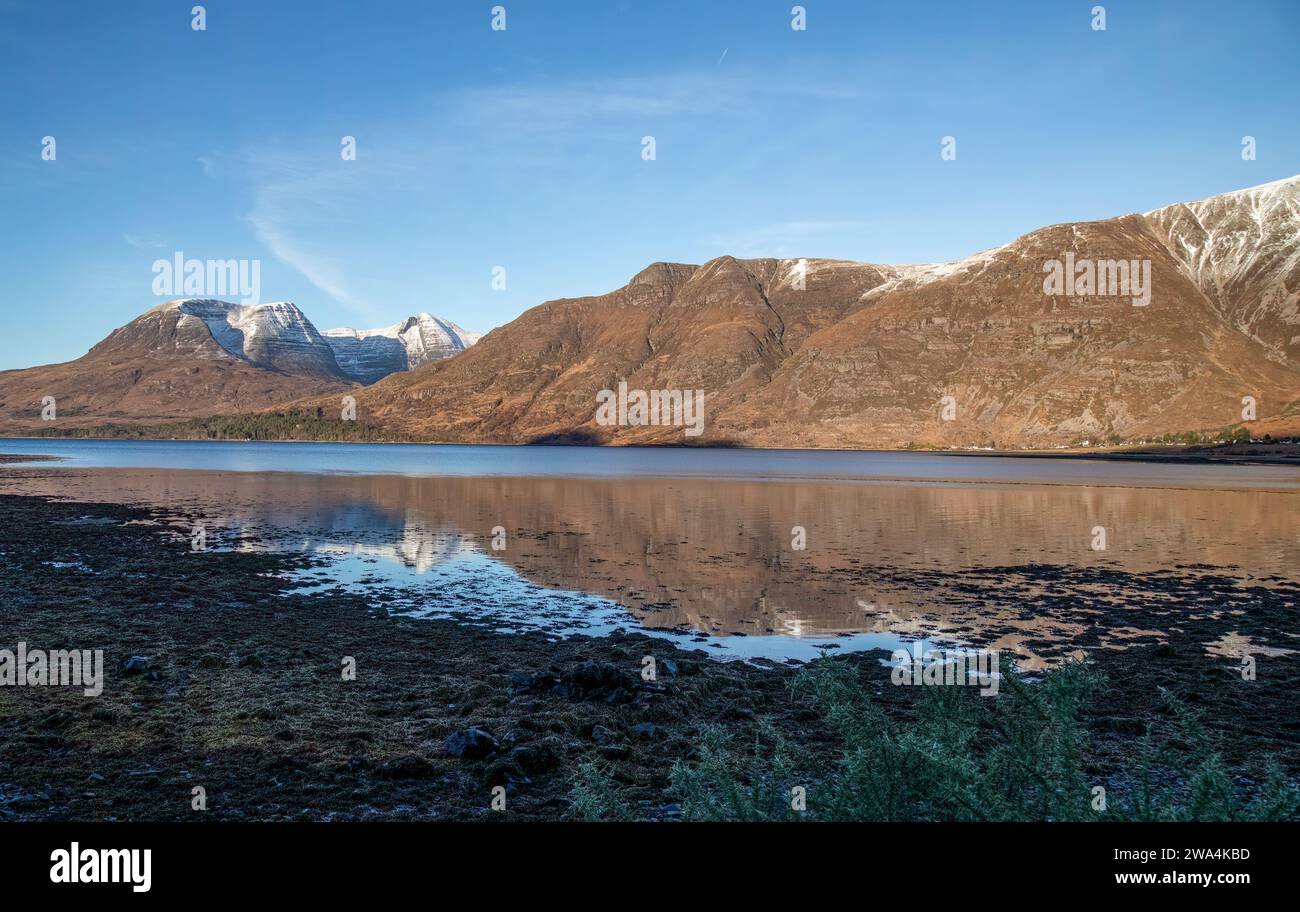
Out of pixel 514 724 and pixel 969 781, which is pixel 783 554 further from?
pixel 969 781

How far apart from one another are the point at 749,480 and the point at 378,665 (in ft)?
253

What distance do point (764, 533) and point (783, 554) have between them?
7.54 metres

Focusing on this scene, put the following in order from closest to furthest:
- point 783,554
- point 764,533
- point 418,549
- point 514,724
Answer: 1. point 514,724
2. point 783,554
3. point 418,549
4. point 764,533

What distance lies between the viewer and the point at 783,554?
117 ft

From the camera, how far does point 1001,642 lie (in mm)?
20203

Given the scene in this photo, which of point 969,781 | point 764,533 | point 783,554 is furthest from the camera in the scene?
point 764,533

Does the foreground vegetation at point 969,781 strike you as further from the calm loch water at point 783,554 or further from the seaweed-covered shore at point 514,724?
the calm loch water at point 783,554

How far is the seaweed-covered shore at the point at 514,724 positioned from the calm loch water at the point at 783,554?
8.80 ft

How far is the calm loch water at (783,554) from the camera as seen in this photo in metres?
22.7

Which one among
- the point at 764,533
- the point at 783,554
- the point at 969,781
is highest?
the point at 969,781

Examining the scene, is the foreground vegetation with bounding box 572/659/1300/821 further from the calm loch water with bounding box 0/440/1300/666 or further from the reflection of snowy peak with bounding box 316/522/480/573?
the reflection of snowy peak with bounding box 316/522/480/573

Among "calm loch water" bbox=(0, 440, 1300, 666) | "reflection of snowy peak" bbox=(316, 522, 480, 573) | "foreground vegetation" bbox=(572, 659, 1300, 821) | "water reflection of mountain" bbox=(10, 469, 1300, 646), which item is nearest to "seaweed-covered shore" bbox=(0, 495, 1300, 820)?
"foreground vegetation" bbox=(572, 659, 1300, 821)

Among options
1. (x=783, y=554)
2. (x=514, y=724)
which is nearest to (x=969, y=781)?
(x=514, y=724)
